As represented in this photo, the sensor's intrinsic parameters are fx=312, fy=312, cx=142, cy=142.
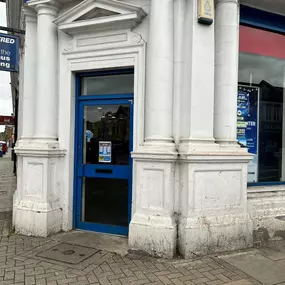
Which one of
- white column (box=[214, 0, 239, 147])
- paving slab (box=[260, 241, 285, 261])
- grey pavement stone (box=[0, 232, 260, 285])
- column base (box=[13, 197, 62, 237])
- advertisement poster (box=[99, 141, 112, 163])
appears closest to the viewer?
grey pavement stone (box=[0, 232, 260, 285])

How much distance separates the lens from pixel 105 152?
5344mm

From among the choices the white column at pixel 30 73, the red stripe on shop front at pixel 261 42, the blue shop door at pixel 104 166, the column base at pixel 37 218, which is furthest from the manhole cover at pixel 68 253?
the red stripe on shop front at pixel 261 42

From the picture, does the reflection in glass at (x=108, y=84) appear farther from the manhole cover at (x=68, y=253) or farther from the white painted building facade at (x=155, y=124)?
Answer: the manhole cover at (x=68, y=253)

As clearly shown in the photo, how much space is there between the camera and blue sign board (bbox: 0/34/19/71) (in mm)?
5969

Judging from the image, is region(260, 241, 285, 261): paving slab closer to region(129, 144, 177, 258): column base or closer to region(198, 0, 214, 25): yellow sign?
region(129, 144, 177, 258): column base

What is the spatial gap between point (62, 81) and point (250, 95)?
3398mm

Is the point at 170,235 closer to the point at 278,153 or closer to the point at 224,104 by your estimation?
the point at 224,104

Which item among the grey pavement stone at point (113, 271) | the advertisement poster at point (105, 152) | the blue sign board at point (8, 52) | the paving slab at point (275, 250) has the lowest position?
the grey pavement stone at point (113, 271)

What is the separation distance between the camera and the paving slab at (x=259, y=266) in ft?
12.2

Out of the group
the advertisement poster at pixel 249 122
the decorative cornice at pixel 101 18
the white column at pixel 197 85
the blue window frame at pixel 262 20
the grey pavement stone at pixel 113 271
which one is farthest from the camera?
the advertisement poster at pixel 249 122

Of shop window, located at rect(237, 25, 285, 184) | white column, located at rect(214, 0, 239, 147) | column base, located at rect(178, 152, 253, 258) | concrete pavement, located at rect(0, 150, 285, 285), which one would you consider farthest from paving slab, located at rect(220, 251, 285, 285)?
white column, located at rect(214, 0, 239, 147)

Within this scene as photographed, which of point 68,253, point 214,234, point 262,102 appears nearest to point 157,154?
point 214,234

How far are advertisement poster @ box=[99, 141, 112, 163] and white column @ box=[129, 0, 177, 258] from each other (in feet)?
2.63

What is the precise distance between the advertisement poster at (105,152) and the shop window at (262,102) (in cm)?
230
